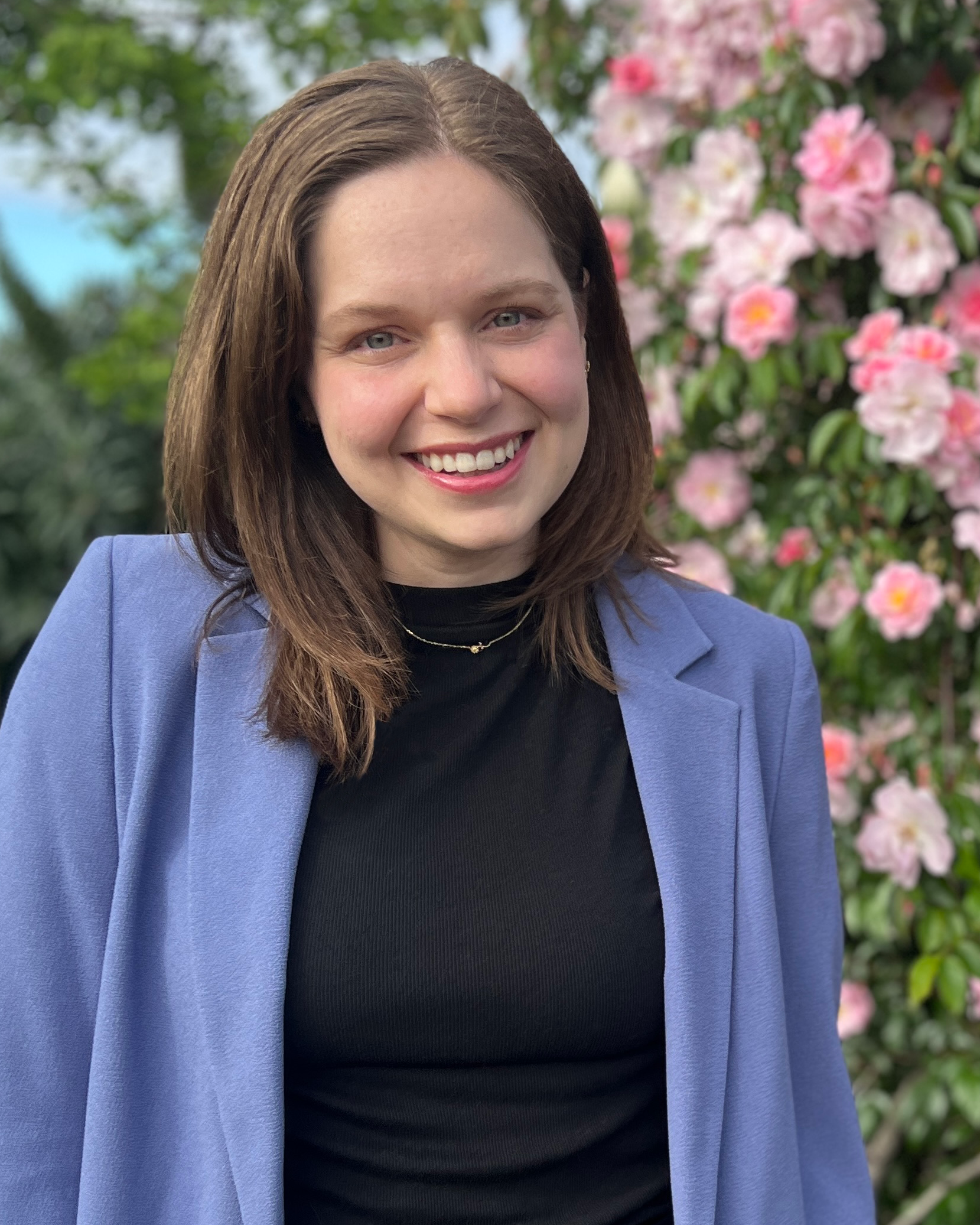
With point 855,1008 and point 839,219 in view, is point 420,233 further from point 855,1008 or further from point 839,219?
point 855,1008

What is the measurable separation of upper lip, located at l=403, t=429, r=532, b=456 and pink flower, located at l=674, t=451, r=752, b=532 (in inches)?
57.9

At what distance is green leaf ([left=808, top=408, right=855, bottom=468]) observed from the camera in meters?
2.42

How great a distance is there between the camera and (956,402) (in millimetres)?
2369

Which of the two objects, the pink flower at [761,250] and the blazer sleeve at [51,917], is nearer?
the blazer sleeve at [51,917]

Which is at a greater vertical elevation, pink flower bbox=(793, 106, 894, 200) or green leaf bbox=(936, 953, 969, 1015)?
pink flower bbox=(793, 106, 894, 200)

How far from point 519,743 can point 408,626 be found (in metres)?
0.19

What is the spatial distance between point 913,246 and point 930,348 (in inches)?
8.8

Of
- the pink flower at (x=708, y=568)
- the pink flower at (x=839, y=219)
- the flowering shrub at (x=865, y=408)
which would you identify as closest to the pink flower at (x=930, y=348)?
the flowering shrub at (x=865, y=408)

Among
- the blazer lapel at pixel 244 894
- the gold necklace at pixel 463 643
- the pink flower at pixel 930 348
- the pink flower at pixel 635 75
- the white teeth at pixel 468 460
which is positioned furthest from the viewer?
→ the pink flower at pixel 635 75

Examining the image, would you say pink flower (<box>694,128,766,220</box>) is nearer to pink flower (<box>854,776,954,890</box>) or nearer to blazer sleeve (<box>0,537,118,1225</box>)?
pink flower (<box>854,776,954,890</box>)

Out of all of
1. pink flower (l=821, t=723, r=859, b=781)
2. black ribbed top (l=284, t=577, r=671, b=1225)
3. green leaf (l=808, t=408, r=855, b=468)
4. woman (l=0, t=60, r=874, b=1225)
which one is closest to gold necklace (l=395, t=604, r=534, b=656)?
woman (l=0, t=60, r=874, b=1225)

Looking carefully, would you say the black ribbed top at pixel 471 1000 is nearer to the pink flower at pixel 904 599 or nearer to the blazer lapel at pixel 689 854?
the blazer lapel at pixel 689 854

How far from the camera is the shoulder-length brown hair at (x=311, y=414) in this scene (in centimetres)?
140

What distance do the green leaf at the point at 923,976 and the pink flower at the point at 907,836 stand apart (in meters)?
0.16
